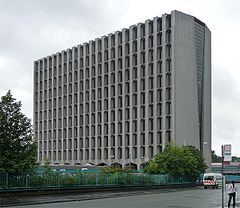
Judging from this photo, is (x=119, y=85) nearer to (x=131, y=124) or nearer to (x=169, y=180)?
(x=131, y=124)

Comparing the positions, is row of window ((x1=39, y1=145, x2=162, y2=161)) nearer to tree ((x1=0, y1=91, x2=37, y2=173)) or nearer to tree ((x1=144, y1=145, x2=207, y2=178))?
tree ((x1=144, y1=145, x2=207, y2=178))

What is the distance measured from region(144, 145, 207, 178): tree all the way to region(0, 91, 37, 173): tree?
1019 inches

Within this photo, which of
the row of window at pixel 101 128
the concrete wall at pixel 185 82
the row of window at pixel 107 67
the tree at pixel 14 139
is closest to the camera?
the tree at pixel 14 139

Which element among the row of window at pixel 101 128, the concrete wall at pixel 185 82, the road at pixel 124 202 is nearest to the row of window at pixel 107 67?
the concrete wall at pixel 185 82

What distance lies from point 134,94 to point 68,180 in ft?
224

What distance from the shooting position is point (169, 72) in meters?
97.1

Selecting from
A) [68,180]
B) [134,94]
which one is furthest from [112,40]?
[68,180]

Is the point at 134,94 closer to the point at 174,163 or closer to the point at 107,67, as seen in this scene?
the point at 107,67

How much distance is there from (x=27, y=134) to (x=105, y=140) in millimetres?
76539

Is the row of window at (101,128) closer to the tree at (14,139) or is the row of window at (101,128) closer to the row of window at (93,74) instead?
the row of window at (93,74)

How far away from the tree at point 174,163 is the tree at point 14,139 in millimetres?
25880

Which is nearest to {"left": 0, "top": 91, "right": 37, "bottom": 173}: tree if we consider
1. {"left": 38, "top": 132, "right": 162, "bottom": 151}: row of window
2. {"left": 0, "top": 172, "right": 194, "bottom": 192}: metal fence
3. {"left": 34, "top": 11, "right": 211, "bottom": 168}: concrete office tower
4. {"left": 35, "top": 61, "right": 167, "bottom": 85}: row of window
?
{"left": 0, "top": 172, "right": 194, "bottom": 192}: metal fence

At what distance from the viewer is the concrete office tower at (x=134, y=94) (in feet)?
319

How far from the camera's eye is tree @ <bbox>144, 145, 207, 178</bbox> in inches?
2212
